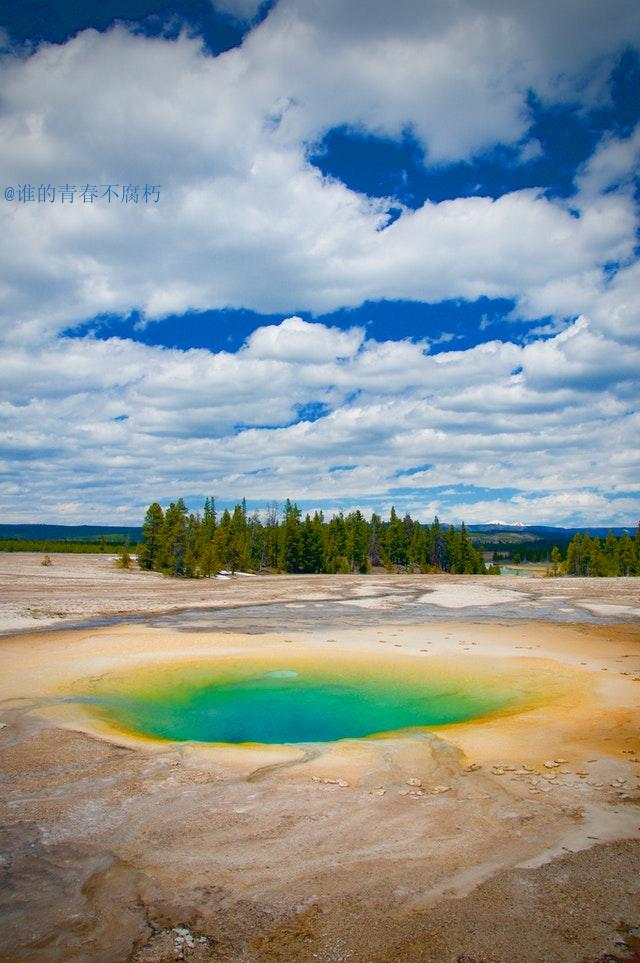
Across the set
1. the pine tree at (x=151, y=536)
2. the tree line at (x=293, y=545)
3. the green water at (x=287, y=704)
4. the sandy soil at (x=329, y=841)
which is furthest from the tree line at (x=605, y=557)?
the sandy soil at (x=329, y=841)

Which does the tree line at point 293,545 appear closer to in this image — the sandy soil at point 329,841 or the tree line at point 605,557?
the tree line at point 605,557

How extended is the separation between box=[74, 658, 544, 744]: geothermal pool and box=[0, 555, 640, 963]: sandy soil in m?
1.10

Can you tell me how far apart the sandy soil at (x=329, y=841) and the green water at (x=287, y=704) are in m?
1.11

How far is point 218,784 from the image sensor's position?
790cm

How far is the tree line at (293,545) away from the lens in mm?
62281

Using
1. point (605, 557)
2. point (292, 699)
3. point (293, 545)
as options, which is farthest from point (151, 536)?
point (605, 557)

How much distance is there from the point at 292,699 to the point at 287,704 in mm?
398

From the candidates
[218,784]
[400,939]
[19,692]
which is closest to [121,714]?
[19,692]

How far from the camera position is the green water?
11445mm

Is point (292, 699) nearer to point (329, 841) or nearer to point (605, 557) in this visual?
point (329, 841)

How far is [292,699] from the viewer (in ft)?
45.5

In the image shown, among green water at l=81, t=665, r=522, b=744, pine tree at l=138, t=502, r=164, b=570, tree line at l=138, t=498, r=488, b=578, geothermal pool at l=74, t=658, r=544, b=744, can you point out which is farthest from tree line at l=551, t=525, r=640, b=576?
green water at l=81, t=665, r=522, b=744

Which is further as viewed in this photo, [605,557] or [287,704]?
[605,557]

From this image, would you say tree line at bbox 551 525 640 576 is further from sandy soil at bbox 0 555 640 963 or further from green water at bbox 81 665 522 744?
sandy soil at bbox 0 555 640 963
